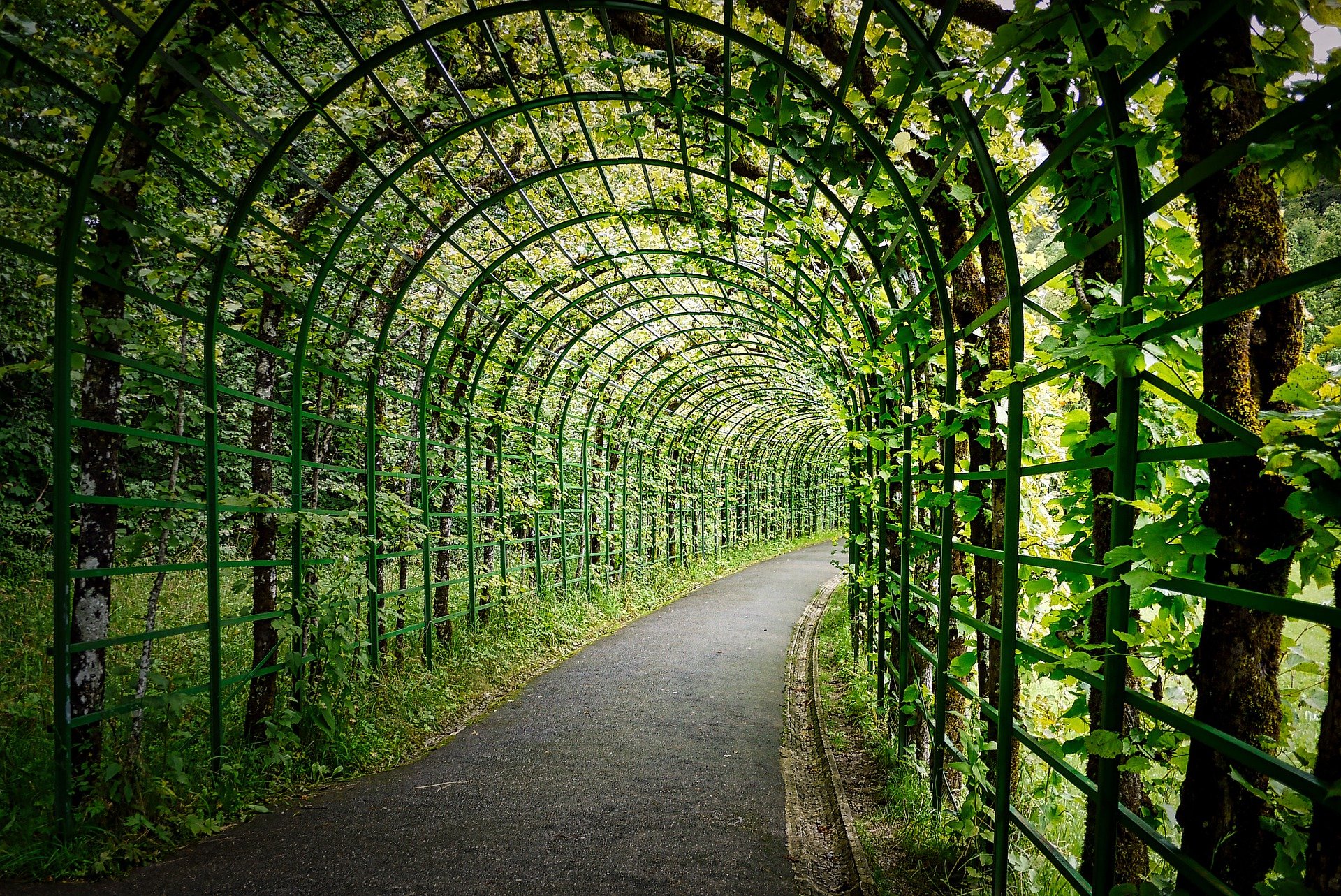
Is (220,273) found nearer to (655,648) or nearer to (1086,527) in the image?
(1086,527)

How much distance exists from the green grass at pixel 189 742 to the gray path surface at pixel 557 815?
0.65 ft

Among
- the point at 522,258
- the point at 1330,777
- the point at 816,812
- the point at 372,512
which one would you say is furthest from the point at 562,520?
the point at 1330,777

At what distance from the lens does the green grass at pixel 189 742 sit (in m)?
3.12

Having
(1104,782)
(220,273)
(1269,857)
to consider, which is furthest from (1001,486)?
(220,273)

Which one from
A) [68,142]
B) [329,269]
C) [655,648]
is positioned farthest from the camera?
[655,648]

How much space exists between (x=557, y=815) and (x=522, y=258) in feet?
17.5

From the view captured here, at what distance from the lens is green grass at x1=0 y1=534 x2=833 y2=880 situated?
3.12 meters

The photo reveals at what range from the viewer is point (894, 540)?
206 inches

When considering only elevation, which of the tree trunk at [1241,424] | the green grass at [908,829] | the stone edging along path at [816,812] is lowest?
the stone edging along path at [816,812]

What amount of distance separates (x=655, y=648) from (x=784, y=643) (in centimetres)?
182

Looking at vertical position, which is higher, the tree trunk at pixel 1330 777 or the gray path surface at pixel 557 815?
the tree trunk at pixel 1330 777

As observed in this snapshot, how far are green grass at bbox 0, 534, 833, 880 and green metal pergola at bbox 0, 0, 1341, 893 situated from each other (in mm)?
221

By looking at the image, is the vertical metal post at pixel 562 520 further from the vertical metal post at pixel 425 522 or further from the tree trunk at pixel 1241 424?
the tree trunk at pixel 1241 424

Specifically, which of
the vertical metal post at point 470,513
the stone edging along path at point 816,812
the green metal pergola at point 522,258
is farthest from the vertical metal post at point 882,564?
the vertical metal post at point 470,513
